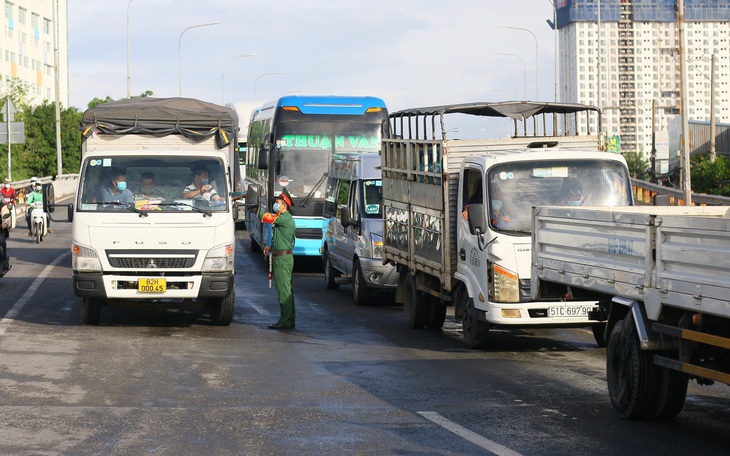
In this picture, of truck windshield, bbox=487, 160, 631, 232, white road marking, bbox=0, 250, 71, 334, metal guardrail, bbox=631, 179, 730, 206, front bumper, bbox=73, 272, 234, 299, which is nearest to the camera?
truck windshield, bbox=487, 160, 631, 232

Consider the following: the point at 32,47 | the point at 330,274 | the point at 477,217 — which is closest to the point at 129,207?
the point at 477,217

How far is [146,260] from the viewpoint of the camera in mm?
14688

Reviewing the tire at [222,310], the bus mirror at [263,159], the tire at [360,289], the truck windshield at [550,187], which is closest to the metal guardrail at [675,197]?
the truck windshield at [550,187]

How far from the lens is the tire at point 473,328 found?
1313 centimetres

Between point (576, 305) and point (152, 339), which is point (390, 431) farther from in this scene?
point (152, 339)

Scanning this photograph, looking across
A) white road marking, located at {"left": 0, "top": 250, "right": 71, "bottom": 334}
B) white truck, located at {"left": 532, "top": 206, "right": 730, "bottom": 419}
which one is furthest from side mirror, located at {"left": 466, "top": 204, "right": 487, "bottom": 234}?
white road marking, located at {"left": 0, "top": 250, "right": 71, "bottom": 334}

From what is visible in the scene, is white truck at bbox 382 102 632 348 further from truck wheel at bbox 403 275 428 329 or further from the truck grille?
the truck grille

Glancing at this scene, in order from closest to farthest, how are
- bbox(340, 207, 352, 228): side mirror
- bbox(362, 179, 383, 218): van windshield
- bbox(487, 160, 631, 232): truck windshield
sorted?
bbox(487, 160, 631, 232): truck windshield
bbox(340, 207, 352, 228): side mirror
bbox(362, 179, 383, 218): van windshield

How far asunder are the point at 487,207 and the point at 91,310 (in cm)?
574

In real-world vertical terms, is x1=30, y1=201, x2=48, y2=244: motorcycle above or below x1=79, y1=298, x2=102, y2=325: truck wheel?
above

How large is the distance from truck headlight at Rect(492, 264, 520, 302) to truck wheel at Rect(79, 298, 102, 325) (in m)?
5.66

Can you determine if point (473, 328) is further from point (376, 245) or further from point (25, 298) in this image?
point (25, 298)

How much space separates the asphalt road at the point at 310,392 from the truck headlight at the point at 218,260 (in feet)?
2.84

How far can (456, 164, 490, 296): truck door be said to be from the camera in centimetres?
1292
